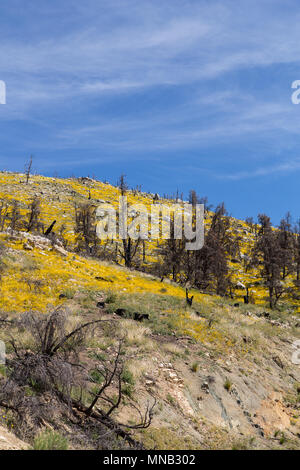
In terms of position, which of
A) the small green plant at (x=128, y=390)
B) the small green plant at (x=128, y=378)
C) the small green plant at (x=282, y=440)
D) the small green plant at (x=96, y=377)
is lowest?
the small green plant at (x=282, y=440)

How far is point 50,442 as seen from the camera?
6129 millimetres

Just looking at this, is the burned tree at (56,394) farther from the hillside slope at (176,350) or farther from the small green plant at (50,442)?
the small green plant at (50,442)

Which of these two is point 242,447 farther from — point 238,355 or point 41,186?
point 41,186

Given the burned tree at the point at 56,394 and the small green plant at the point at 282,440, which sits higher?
the burned tree at the point at 56,394

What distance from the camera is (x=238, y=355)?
14.7 m

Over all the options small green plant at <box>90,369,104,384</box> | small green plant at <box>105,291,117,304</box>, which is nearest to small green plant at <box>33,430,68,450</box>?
small green plant at <box>90,369,104,384</box>

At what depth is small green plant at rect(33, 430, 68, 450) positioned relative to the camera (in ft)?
19.6

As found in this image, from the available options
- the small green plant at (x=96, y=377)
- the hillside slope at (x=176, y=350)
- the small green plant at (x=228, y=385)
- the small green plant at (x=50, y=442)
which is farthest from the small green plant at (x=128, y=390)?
the small green plant at (x=228, y=385)

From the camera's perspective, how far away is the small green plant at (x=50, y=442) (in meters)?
5.96

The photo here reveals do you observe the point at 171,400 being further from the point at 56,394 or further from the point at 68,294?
the point at 68,294

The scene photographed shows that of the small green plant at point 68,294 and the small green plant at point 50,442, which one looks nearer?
the small green plant at point 50,442

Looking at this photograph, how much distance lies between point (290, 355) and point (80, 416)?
13.3m
